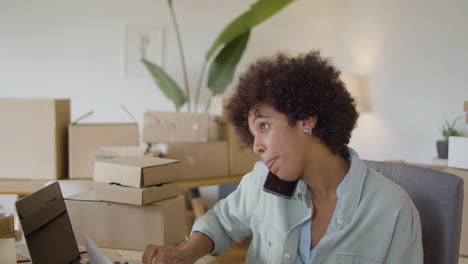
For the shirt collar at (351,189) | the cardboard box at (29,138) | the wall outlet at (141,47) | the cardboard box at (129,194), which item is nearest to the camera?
the shirt collar at (351,189)

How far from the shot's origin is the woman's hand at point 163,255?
1.10 meters

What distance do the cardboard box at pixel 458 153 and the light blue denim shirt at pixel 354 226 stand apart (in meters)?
0.44

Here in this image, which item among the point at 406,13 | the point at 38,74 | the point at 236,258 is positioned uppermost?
the point at 406,13

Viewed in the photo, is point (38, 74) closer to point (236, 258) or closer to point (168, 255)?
point (236, 258)

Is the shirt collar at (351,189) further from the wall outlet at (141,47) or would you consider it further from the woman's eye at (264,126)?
the wall outlet at (141,47)

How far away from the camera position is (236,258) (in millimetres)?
3020

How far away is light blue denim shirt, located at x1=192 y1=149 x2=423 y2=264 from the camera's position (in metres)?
1.03

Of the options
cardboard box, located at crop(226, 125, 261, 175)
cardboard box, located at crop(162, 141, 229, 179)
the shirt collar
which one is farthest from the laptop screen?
cardboard box, located at crop(226, 125, 261, 175)

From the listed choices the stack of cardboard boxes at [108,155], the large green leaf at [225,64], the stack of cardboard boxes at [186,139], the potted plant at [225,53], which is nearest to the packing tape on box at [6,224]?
the stack of cardboard boxes at [108,155]

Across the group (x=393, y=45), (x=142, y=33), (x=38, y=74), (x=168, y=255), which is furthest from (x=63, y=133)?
(x=393, y=45)

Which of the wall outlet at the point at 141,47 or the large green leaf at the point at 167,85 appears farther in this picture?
the wall outlet at the point at 141,47

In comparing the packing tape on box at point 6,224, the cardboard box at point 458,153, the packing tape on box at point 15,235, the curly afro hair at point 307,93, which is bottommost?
the packing tape on box at point 15,235

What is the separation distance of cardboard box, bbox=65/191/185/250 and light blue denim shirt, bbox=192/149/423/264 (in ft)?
0.48

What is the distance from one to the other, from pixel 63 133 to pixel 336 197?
192 cm
